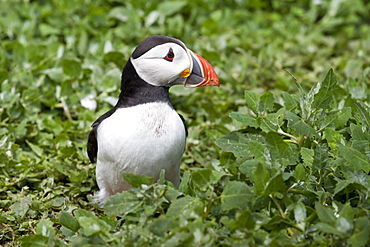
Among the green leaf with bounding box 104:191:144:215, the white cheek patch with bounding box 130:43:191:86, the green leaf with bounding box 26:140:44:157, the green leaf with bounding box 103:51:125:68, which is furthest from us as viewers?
the green leaf with bounding box 103:51:125:68

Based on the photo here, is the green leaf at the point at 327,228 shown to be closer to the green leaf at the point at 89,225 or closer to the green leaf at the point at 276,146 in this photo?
the green leaf at the point at 276,146

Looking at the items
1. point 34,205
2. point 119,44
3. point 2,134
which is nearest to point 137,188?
Answer: point 34,205

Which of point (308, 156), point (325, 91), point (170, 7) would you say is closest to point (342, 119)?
point (325, 91)

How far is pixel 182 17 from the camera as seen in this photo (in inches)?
268

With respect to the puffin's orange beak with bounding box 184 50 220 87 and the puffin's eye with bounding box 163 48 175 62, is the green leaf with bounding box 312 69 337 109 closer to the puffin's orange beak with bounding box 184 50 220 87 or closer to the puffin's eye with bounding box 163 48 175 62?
the puffin's orange beak with bounding box 184 50 220 87

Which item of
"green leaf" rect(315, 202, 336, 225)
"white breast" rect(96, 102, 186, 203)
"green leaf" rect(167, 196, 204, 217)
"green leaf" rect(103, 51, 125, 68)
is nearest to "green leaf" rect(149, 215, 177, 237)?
"green leaf" rect(167, 196, 204, 217)

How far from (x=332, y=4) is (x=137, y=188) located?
5.30m

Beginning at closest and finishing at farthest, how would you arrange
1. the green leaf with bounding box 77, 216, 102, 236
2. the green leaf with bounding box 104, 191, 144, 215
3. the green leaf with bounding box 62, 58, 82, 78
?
the green leaf with bounding box 77, 216, 102, 236 → the green leaf with bounding box 104, 191, 144, 215 → the green leaf with bounding box 62, 58, 82, 78

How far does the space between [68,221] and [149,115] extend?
2.63 feet

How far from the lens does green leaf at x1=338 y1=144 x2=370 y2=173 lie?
9.96 feet

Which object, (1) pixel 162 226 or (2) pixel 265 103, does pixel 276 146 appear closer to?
(2) pixel 265 103

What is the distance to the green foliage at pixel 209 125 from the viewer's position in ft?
9.27

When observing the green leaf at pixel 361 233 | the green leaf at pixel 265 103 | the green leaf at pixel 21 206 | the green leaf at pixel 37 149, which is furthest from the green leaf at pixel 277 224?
the green leaf at pixel 37 149

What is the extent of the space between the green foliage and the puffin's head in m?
0.47
